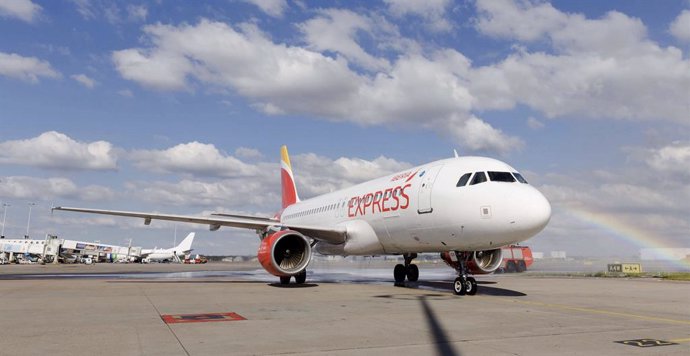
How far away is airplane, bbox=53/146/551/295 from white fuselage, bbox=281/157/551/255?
0.08 ft

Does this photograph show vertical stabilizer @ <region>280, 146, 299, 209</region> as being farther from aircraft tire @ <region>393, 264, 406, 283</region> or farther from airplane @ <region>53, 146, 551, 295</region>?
aircraft tire @ <region>393, 264, 406, 283</region>

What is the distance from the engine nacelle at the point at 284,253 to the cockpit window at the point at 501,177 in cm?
771

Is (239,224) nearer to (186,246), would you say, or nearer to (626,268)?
(626,268)

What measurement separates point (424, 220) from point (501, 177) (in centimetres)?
287

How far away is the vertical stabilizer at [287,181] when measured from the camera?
34.0 m

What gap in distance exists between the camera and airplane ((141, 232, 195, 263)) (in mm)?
99912

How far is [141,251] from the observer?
4033 inches

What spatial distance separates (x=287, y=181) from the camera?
35.1m

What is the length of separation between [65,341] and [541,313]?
8674mm

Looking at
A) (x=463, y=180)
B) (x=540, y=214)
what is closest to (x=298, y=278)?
(x=463, y=180)

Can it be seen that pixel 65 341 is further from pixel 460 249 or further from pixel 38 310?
pixel 460 249

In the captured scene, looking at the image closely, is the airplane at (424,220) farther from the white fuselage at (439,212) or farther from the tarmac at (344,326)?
the tarmac at (344,326)

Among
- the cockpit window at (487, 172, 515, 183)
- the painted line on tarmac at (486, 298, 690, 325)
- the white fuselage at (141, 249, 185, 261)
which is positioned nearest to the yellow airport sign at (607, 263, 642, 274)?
the cockpit window at (487, 172, 515, 183)

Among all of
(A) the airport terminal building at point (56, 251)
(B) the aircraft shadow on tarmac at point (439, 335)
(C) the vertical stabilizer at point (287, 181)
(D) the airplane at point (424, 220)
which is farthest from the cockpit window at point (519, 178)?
(A) the airport terminal building at point (56, 251)
